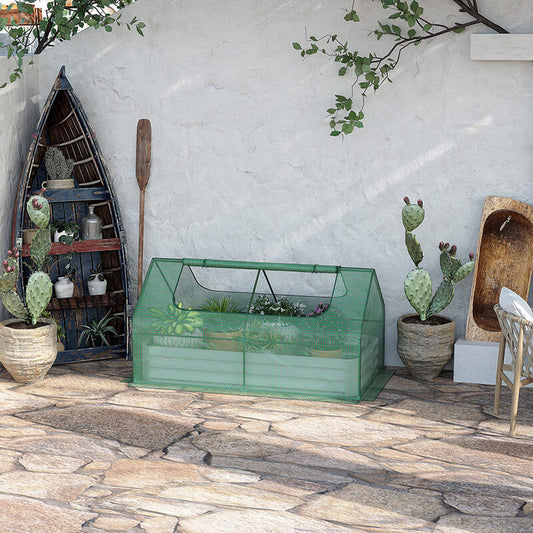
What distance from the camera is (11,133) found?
17.6 feet

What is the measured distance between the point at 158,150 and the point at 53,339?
60.1 inches

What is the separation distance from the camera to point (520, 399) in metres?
4.70

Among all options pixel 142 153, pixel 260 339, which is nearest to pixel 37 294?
pixel 142 153

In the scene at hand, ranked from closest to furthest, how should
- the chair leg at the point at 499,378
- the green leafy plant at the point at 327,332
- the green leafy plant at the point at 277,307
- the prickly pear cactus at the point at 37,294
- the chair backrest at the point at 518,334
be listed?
the chair backrest at the point at 518,334
the chair leg at the point at 499,378
the green leafy plant at the point at 327,332
the prickly pear cactus at the point at 37,294
the green leafy plant at the point at 277,307

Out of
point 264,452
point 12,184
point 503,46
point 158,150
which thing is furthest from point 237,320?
point 503,46

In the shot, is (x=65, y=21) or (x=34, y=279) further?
(x=65, y=21)

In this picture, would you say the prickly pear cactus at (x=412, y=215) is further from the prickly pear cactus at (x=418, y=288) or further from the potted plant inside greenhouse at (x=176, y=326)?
the potted plant inside greenhouse at (x=176, y=326)

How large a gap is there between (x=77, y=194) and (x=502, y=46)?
114 inches

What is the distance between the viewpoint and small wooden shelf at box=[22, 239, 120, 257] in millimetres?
5297

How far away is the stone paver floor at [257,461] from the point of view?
3.13 metres

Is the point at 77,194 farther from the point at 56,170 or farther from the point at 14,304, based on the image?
the point at 14,304

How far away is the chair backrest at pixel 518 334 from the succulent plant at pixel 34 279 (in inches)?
106

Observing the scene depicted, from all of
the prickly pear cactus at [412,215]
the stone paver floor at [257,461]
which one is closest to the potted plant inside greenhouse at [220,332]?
the stone paver floor at [257,461]

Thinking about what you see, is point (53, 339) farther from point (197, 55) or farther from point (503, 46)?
point (503, 46)
